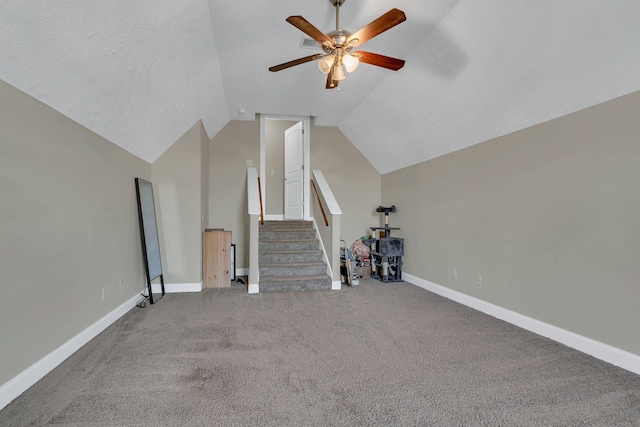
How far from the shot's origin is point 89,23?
200cm

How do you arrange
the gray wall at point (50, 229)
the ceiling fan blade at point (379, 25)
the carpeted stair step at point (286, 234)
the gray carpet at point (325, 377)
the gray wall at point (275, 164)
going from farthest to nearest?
1. the gray wall at point (275, 164)
2. the carpeted stair step at point (286, 234)
3. the ceiling fan blade at point (379, 25)
4. the gray wall at point (50, 229)
5. the gray carpet at point (325, 377)

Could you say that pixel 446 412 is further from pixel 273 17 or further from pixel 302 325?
pixel 273 17

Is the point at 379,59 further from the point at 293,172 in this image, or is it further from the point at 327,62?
the point at 293,172

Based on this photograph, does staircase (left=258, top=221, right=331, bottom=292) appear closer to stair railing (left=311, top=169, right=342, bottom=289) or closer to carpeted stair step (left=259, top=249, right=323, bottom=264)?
carpeted stair step (left=259, top=249, right=323, bottom=264)

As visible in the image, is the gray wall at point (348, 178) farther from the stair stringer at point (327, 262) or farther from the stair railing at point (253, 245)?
the stair railing at point (253, 245)

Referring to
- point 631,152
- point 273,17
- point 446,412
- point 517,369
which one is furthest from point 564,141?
point 273,17

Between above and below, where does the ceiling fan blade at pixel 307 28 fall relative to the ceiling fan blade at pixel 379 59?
above

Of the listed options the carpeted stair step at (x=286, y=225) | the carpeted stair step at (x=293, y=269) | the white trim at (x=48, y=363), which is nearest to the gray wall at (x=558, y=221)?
the carpeted stair step at (x=293, y=269)

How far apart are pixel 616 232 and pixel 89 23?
3899 mm

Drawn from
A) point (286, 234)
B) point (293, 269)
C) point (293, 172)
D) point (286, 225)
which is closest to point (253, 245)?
point (293, 269)

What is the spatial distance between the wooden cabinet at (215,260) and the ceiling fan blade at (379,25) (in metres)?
3.44

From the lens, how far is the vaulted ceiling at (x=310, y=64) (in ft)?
6.65

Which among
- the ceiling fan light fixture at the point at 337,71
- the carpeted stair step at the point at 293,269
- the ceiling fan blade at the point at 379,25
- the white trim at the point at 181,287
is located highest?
the ceiling fan blade at the point at 379,25

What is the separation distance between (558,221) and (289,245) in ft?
12.1
